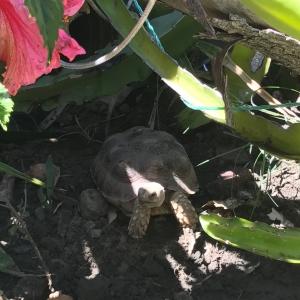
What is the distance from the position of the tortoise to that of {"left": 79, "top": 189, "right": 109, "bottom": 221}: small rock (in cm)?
3

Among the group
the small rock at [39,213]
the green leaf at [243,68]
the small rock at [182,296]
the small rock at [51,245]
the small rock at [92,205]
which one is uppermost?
the green leaf at [243,68]

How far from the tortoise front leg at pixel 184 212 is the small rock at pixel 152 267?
0.17 metres

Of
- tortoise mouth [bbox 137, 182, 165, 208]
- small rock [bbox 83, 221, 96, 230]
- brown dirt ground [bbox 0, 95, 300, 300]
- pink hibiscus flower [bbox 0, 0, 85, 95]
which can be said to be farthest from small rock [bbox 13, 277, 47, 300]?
pink hibiscus flower [bbox 0, 0, 85, 95]

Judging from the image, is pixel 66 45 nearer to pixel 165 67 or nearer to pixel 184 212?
pixel 165 67

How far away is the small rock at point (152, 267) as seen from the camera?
3.82 feet

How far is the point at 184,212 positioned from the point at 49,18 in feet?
3.13

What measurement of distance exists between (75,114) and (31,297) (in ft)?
2.79

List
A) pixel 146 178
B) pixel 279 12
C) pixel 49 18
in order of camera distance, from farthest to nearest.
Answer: pixel 146 178, pixel 279 12, pixel 49 18

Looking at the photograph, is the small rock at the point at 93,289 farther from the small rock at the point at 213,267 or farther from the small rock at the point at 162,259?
the small rock at the point at 213,267

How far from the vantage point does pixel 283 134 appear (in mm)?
966

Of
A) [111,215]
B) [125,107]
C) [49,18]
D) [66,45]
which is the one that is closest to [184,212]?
[111,215]

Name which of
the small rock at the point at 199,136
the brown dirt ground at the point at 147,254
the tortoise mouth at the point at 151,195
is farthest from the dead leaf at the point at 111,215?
the small rock at the point at 199,136

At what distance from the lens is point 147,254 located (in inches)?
47.5

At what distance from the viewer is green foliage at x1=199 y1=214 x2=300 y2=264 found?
35.8 inches
